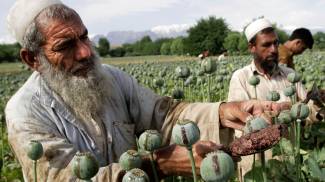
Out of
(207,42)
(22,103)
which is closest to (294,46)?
(22,103)

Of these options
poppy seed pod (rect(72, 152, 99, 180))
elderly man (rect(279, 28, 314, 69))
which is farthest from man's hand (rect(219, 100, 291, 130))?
elderly man (rect(279, 28, 314, 69))

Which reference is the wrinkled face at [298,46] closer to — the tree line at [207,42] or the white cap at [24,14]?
the white cap at [24,14]

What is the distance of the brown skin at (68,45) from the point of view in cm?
307

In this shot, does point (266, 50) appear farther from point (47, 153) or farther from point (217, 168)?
point (217, 168)

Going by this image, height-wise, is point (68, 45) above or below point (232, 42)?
above

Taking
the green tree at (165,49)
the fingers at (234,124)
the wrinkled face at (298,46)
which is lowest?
the green tree at (165,49)

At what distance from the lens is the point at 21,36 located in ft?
10.7

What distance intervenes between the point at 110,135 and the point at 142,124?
0.33 metres

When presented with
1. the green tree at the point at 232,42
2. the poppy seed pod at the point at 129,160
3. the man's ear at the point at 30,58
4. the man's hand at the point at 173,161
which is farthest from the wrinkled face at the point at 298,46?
the green tree at the point at 232,42

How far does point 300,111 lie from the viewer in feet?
9.04

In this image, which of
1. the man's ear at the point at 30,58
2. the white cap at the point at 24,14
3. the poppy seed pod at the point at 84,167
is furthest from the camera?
the man's ear at the point at 30,58

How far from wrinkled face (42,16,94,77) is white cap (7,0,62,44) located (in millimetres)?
118

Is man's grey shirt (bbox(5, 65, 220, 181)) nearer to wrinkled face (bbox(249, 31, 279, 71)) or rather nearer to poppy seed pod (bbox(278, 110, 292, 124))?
poppy seed pod (bbox(278, 110, 292, 124))

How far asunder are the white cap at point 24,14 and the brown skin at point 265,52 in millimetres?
2692
